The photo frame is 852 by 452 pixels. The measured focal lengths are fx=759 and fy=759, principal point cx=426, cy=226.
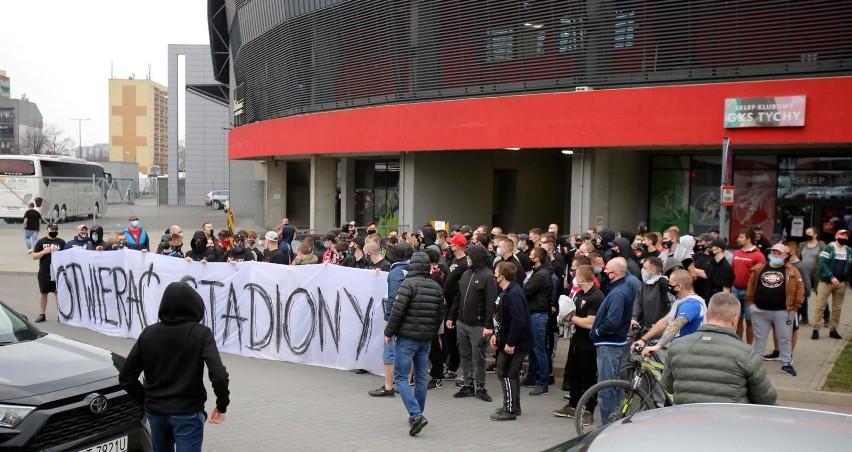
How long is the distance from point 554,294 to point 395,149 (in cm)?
1723

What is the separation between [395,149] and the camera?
89.4ft

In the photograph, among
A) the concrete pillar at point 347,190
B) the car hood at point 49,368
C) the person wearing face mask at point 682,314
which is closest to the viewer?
the car hood at point 49,368

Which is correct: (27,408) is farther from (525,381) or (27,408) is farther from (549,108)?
(549,108)

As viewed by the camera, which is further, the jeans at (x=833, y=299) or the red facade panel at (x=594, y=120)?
the red facade panel at (x=594, y=120)

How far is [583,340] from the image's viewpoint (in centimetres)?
875

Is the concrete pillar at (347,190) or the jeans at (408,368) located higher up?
the concrete pillar at (347,190)

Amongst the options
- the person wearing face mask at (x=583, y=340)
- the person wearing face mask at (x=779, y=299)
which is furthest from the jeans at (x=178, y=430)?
the person wearing face mask at (x=779, y=299)

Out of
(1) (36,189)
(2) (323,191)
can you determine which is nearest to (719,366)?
(2) (323,191)

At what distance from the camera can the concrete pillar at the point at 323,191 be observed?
34.8 metres

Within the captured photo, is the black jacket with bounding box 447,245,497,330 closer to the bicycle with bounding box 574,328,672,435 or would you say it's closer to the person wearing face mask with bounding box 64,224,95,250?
the bicycle with bounding box 574,328,672,435

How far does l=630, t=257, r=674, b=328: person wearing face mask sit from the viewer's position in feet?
28.1

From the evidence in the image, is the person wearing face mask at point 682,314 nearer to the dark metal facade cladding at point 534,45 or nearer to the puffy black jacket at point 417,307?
the puffy black jacket at point 417,307

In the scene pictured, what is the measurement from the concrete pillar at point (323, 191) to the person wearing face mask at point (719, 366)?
3011 centimetres

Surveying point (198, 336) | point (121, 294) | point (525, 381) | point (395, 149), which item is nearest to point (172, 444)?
point (198, 336)
